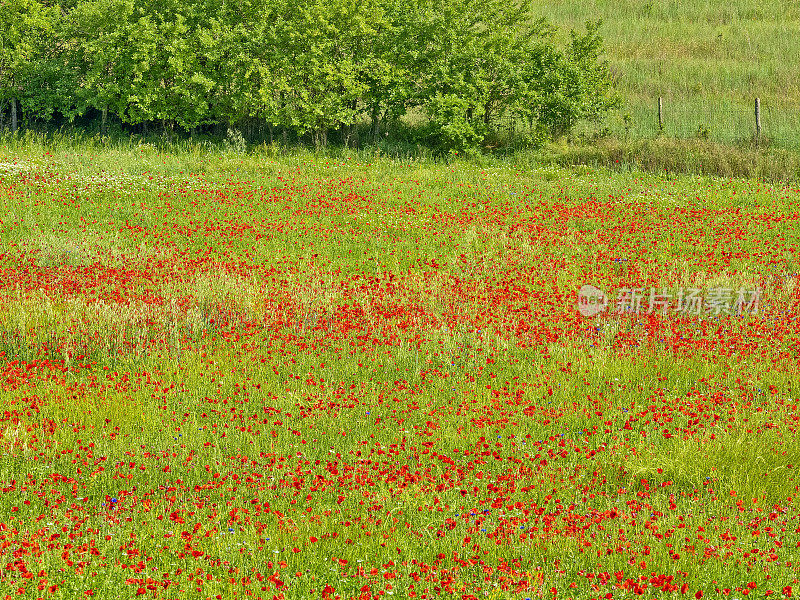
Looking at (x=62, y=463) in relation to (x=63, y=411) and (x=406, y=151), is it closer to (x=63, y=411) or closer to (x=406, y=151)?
(x=63, y=411)

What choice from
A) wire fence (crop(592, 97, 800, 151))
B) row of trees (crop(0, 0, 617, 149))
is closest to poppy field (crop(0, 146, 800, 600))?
wire fence (crop(592, 97, 800, 151))

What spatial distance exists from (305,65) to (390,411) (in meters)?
24.3

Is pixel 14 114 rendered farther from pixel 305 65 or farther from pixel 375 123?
pixel 375 123

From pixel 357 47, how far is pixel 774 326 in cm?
2334

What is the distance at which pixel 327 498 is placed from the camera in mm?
7750

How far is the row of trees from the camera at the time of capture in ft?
102

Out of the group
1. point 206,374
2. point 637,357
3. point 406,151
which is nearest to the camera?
point 206,374

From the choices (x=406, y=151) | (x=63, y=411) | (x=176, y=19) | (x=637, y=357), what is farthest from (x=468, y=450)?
(x=176, y=19)

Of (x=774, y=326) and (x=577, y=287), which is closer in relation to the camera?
(x=774, y=326)

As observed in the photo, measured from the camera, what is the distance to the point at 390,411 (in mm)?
9891

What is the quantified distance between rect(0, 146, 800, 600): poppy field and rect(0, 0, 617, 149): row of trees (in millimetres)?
12117

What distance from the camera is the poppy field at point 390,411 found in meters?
6.49

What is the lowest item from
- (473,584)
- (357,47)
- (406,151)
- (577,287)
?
(473,584)

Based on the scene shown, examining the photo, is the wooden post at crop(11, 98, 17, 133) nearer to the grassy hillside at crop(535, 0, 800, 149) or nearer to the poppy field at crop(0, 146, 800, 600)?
the poppy field at crop(0, 146, 800, 600)
